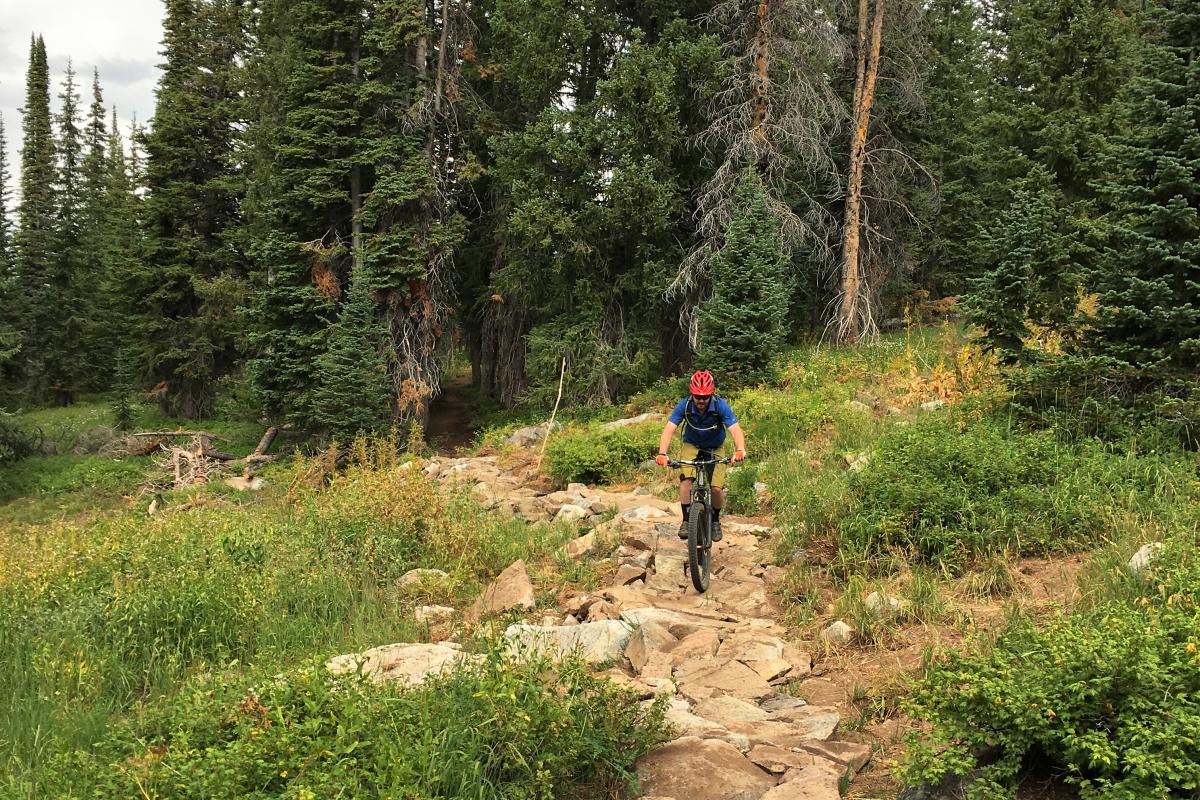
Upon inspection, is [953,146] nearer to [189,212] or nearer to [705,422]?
[705,422]

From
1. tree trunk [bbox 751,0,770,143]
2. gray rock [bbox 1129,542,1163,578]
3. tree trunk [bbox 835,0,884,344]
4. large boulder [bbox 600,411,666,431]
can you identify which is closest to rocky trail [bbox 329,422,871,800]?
gray rock [bbox 1129,542,1163,578]

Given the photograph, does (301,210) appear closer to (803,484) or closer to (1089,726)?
(803,484)

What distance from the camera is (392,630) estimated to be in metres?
5.46

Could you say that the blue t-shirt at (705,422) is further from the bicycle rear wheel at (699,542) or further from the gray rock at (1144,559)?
the gray rock at (1144,559)

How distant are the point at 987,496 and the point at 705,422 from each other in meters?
2.68

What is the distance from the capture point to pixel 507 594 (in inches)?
253

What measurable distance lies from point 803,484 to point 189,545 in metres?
6.57

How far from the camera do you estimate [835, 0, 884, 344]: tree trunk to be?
57.7 feet

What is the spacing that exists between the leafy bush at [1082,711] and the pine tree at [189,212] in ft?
88.9

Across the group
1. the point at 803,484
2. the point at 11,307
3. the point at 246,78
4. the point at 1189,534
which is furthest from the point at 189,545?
the point at 11,307

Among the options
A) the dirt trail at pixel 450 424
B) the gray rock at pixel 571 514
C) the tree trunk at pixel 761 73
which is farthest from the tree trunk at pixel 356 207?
the gray rock at pixel 571 514

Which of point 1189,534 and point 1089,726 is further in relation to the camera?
point 1189,534

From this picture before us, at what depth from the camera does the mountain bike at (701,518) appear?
680cm

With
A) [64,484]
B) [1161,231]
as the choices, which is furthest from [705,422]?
[64,484]
